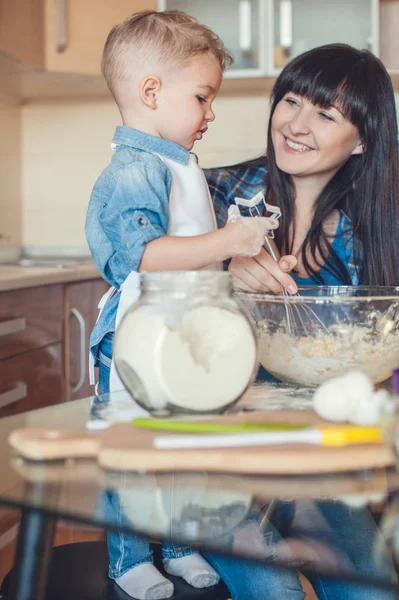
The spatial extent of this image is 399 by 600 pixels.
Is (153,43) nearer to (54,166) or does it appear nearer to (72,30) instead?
(72,30)

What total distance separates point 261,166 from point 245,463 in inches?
47.1

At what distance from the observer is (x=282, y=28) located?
3133 mm

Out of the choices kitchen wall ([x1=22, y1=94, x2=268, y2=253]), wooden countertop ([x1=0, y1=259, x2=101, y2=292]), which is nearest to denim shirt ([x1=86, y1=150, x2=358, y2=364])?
wooden countertop ([x1=0, y1=259, x2=101, y2=292])

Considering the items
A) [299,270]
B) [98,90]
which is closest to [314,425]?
[299,270]

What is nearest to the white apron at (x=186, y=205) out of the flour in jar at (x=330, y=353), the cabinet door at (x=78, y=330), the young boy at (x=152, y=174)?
the young boy at (x=152, y=174)

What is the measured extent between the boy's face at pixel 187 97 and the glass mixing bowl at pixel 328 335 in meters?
0.40

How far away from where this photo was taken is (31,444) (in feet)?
2.26

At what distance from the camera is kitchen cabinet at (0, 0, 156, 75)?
10.1 ft

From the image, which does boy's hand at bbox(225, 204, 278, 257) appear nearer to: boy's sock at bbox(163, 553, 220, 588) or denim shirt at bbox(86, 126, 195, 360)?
denim shirt at bbox(86, 126, 195, 360)

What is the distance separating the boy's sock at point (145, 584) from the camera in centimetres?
101

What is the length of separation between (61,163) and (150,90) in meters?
2.45

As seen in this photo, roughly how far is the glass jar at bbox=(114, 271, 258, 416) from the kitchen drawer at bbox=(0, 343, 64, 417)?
5.39 ft

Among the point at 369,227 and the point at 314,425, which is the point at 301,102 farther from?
the point at 314,425

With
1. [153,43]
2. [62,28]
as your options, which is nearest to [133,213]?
[153,43]
